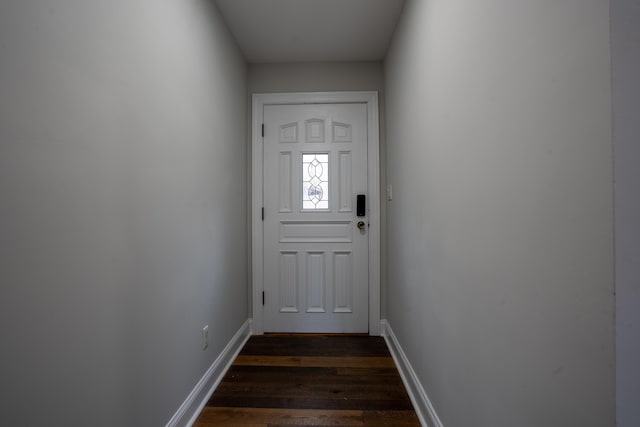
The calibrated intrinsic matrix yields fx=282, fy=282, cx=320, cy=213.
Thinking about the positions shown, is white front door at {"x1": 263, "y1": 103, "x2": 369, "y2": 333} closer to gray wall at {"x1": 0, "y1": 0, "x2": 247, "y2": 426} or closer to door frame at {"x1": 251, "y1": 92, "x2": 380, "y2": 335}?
door frame at {"x1": 251, "y1": 92, "x2": 380, "y2": 335}

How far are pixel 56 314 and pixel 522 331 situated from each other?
1216mm

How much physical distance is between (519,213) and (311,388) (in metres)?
1.59

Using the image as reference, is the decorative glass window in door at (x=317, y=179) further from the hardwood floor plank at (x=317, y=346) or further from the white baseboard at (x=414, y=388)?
the white baseboard at (x=414, y=388)

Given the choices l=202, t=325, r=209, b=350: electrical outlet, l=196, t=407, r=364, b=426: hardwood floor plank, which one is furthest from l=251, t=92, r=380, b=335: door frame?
l=196, t=407, r=364, b=426: hardwood floor plank

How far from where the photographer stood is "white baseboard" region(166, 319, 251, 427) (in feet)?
4.49

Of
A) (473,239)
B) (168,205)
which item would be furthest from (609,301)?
(168,205)

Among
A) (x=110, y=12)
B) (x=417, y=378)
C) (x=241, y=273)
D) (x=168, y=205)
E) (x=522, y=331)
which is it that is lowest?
(x=417, y=378)

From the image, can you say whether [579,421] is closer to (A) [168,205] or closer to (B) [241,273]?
(A) [168,205]

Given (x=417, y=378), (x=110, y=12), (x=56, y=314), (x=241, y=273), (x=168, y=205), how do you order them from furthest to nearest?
(x=241, y=273)
(x=417, y=378)
(x=168, y=205)
(x=110, y=12)
(x=56, y=314)

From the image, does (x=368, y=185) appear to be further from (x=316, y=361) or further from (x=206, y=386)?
(x=206, y=386)

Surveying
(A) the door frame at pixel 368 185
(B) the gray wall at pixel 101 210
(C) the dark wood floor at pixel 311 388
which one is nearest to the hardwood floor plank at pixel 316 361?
(C) the dark wood floor at pixel 311 388

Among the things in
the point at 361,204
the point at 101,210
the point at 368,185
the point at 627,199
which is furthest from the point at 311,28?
the point at 627,199

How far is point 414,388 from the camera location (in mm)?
1597

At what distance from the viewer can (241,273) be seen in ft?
7.75
